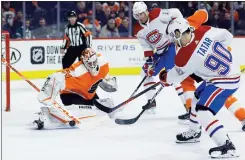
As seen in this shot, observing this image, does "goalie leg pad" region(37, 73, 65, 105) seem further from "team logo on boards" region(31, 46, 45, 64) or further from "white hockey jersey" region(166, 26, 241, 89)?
"team logo on boards" region(31, 46, 45, 64)

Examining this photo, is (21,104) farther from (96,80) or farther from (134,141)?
(134,141)

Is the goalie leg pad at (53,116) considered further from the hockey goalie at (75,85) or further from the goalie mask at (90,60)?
the goalie mask at (90,60)

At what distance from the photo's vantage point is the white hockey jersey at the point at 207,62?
3.66m

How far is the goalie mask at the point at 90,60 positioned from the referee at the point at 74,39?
2.08 meters

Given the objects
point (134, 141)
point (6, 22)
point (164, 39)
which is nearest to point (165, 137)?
point (134, 141)

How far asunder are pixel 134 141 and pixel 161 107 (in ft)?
5.25

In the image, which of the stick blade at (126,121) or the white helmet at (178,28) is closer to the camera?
the white helmet at (178,28)

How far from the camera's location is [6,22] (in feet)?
28.2

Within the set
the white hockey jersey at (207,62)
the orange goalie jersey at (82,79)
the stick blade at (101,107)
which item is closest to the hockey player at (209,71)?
the white hockey jersey at (207,62)

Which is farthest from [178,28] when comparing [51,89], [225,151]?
[51,89]

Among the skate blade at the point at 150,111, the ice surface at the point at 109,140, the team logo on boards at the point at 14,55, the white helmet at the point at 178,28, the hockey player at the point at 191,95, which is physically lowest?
the skate blade at the point at 150,111

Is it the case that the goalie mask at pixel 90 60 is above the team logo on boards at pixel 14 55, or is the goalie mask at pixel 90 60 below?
above

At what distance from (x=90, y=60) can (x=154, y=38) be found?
2.99 feet

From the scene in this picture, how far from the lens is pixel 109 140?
429 cm
